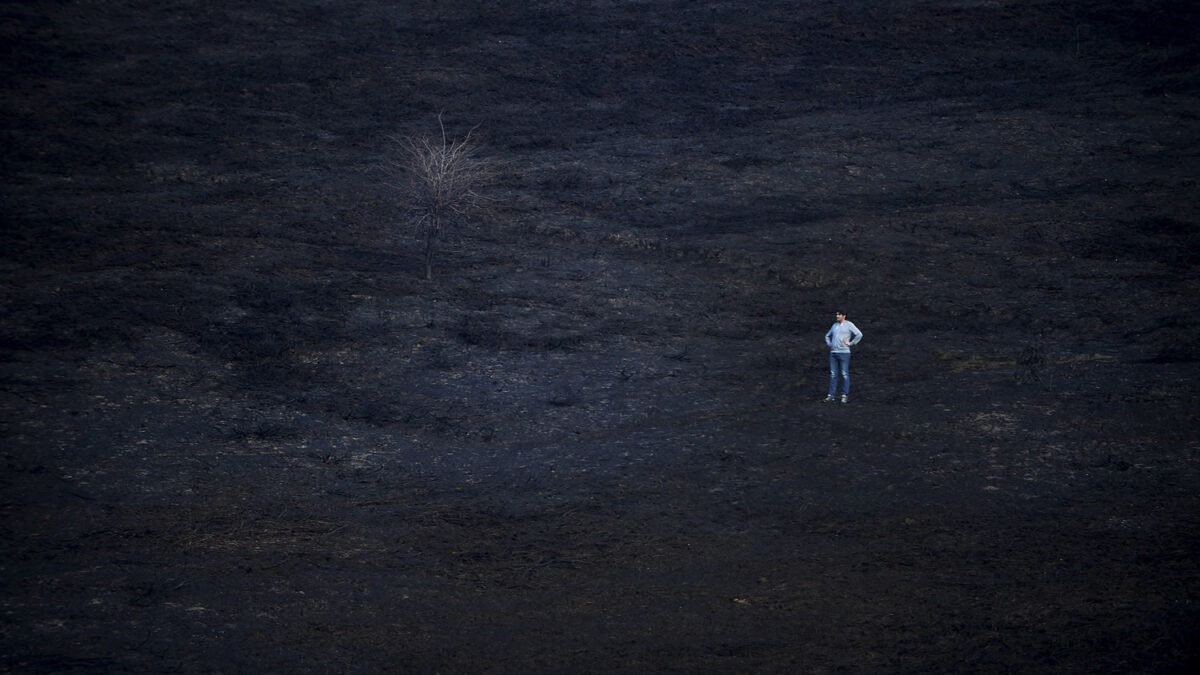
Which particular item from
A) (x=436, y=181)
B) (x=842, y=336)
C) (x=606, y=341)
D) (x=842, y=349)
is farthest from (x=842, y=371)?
(x=436, y=181)

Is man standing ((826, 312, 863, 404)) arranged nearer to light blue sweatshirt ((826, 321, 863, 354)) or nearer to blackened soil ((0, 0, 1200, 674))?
light blue sweatshirt ((826, 321, 863, 354))

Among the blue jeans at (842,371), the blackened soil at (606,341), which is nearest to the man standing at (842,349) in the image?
the blue jeans at (842,371)

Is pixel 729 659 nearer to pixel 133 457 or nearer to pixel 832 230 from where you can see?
pixel 133 457

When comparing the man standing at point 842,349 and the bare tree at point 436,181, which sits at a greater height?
the bare tree at point 436,181

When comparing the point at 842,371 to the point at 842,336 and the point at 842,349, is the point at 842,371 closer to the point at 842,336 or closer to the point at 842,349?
the point at 842,349

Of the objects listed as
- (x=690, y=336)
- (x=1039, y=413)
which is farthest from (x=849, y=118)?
(x=1039, y=413)

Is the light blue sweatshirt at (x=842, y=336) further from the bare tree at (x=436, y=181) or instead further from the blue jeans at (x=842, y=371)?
the bare tree at (x=436, y=181)
